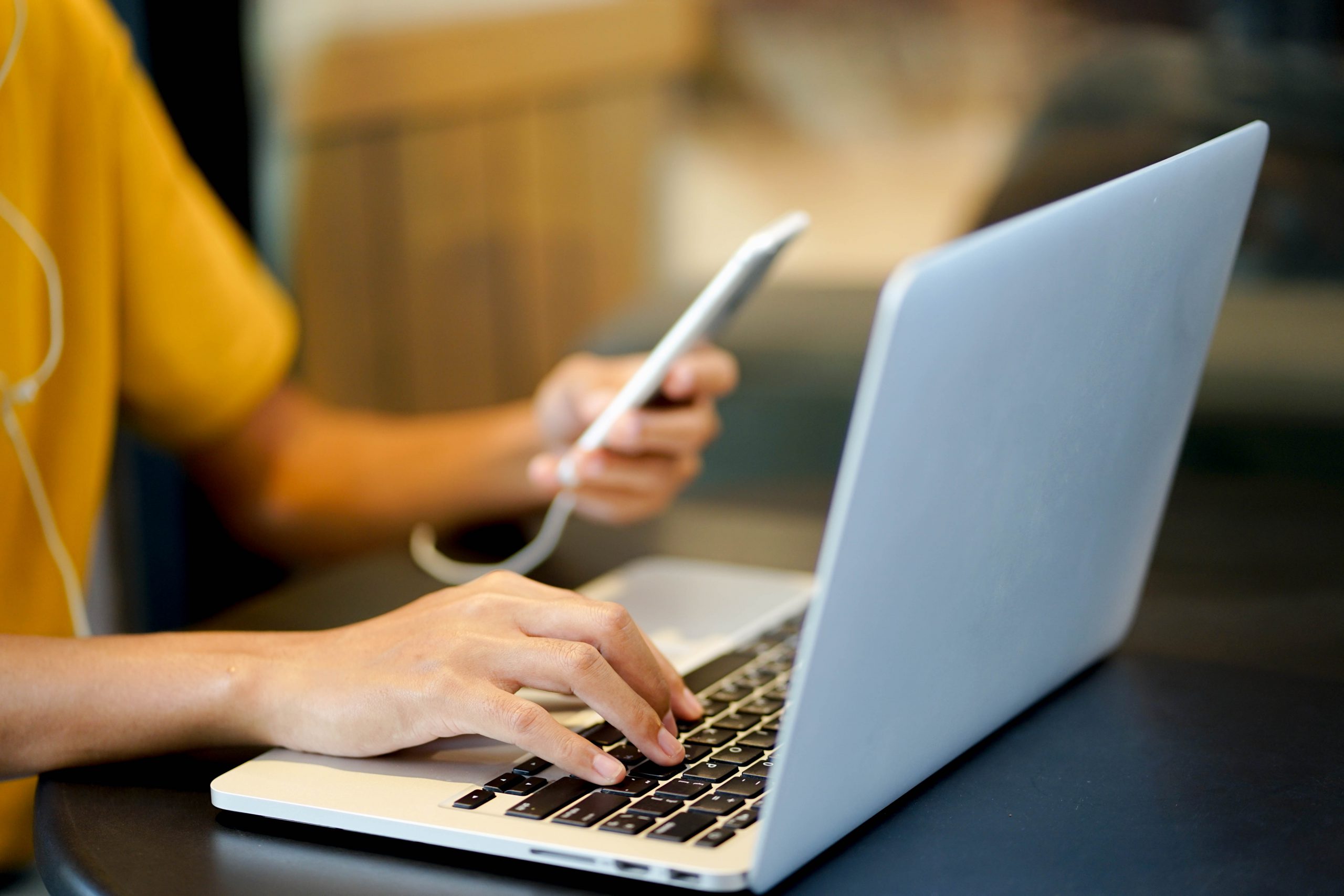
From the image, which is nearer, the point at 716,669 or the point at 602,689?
the point at 602,689

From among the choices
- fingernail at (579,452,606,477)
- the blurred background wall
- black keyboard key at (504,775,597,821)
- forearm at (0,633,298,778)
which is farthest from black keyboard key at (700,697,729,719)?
the blurred background wall

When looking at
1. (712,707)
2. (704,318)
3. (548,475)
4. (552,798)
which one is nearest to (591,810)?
(552,798)

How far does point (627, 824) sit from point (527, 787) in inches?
2.3

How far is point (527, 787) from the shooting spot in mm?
550

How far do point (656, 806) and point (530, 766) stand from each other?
2.7 inches

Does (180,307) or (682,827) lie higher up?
(180,307)

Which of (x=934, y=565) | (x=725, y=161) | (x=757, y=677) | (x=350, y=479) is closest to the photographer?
(x=934, y=565)

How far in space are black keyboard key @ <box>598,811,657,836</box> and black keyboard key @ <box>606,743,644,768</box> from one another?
52 mm

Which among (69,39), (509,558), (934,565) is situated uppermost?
(69,39)

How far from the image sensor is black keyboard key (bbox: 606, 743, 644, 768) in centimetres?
57

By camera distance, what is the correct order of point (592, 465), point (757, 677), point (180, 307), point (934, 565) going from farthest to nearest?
point (180, 307), point (592, 465), point (757, 677), point (934, 565)

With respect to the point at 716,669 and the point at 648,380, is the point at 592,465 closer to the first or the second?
the point at 648,380

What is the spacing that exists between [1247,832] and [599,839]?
0.87ft

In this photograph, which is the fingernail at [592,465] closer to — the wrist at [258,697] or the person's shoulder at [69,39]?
the wrist at [258,697]
